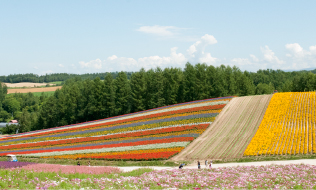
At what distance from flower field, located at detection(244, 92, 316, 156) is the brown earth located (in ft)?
4.42

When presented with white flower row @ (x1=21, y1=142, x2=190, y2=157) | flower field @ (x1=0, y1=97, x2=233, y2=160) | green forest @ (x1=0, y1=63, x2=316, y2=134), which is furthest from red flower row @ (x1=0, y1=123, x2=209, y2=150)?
green forest @ (x1=0, y1=63, x2=316, y2=134)

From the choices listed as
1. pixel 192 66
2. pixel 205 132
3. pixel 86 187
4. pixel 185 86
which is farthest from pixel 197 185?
pixel 192 66

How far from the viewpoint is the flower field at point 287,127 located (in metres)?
35.3

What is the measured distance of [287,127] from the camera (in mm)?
43594

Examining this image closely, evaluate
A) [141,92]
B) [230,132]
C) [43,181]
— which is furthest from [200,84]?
[43,181]

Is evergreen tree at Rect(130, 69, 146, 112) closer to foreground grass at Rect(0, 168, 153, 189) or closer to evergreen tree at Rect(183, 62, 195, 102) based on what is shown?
evergreen tree at Rect(183, 62, 195, 102)

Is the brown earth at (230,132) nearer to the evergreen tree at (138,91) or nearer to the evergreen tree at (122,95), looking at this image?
the evergreen tree at (138,91)

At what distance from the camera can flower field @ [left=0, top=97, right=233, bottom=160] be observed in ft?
138

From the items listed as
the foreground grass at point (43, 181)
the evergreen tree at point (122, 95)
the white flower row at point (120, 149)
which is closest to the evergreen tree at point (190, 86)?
the evergreen tree at point (122, 95)

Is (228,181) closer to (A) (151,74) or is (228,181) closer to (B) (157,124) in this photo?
(B) (157,124)

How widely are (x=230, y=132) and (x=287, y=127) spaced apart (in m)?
8.53

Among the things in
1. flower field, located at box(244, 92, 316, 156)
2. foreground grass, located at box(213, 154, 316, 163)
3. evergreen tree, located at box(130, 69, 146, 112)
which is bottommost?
foreground grass, located at box(213, 154, 316, 163)

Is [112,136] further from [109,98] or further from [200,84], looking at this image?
[200,84]

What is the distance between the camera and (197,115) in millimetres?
53656
